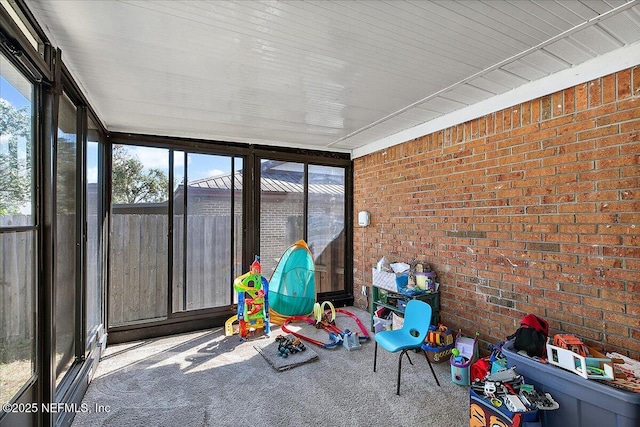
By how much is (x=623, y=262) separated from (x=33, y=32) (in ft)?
13.0

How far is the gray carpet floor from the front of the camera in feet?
7.31

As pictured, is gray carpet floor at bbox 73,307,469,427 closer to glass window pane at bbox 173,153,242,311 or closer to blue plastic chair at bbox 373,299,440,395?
blue plastic chair at bbox 373,299,440,395

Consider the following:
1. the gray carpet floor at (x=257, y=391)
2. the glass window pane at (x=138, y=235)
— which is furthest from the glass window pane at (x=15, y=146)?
the glass window pane at (x=138, y=235)

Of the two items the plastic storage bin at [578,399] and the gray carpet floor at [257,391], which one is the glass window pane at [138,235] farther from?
the plastic storage bin at [578,399]

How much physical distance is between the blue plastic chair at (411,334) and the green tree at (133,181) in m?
3.18

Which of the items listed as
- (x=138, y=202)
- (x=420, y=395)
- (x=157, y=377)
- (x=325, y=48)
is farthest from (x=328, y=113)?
(x=157, y=377)

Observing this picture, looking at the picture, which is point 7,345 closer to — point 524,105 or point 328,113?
point 328,113

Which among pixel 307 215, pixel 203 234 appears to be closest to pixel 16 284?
pixel 203 234

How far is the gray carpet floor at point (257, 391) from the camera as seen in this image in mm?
2229

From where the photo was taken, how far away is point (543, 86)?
8.03 ft

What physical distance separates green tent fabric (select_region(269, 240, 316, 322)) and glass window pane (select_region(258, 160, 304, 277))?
9.7 inches

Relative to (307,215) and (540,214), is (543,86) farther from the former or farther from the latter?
(307,215)

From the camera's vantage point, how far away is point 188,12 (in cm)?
162

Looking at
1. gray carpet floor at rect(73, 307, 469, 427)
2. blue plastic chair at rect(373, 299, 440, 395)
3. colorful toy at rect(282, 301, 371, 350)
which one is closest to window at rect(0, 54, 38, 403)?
gray carpet floor at rect(73, 307, 469, 427)
